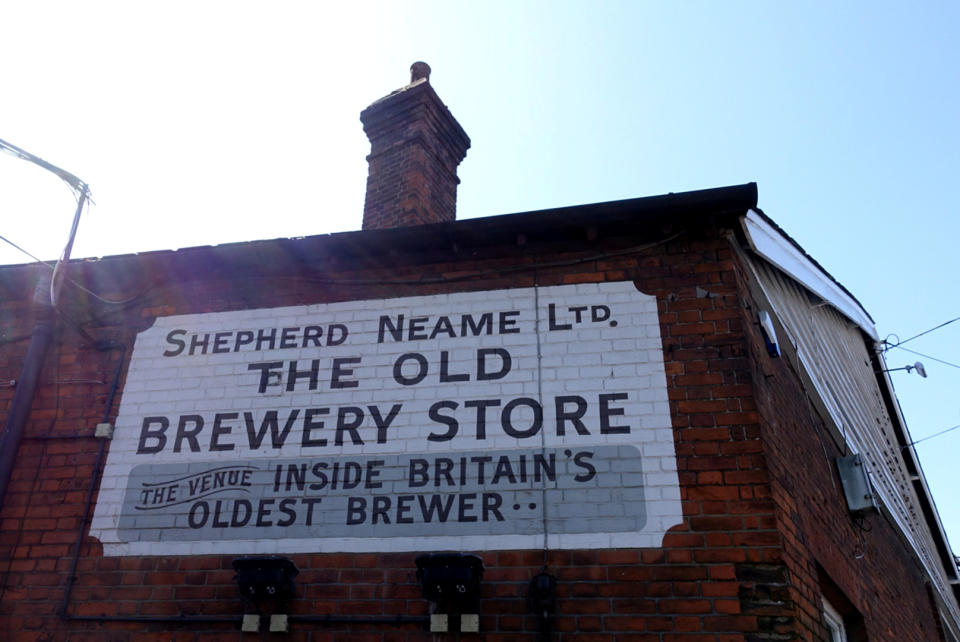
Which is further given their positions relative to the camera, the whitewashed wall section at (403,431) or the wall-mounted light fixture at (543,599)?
the whitewashed wall section at (403,431)

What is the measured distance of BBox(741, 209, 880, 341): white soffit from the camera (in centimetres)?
637

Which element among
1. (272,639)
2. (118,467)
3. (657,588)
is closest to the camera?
(657,588)

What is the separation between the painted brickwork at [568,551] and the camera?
4.93 meters

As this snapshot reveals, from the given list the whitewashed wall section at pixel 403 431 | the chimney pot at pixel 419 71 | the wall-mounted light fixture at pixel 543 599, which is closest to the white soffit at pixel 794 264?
the whitewashed wall section at pixel 403 431

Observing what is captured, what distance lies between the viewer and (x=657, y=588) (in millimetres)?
4934

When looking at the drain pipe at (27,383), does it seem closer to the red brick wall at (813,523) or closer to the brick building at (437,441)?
the brick building at (437,441)

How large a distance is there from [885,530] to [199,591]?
7416mm

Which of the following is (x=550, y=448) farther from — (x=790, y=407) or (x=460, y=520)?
(x=790, y=407)

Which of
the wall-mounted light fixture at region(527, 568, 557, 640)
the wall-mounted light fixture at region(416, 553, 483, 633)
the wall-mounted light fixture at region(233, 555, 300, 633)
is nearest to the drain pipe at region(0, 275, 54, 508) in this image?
the wall-mounted light fixture at region(233, 555, 300, 633)

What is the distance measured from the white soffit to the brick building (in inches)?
2.2

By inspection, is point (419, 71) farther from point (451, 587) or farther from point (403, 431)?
point (451, 587)

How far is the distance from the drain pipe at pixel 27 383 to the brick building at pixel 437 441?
0.03m

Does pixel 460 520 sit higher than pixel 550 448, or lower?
lower

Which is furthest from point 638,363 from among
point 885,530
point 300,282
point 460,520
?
point 885,530
